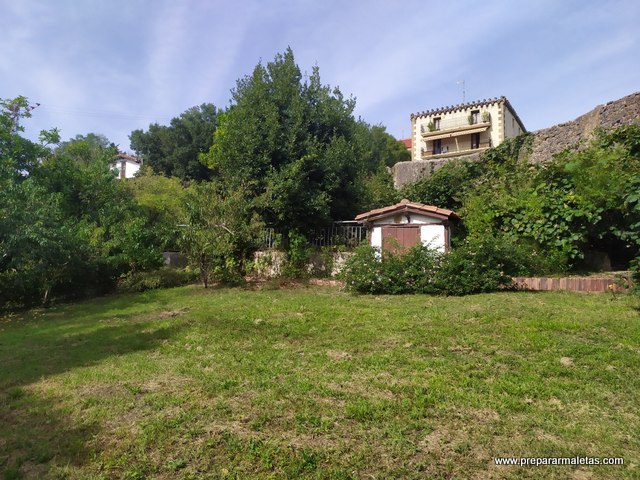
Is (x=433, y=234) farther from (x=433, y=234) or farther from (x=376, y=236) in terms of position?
(x=376, y=236)

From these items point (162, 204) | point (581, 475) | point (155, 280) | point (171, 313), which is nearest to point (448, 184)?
point (171, 313)

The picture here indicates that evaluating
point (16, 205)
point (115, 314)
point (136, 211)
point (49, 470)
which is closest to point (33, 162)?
point (136, 211)

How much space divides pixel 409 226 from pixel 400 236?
331 mm

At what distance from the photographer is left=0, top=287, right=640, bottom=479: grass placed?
251cm

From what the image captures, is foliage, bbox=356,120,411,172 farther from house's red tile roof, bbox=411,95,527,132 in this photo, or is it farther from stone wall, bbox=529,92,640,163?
stone wall, bbox=529,92,640,163

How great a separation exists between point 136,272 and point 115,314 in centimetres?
407

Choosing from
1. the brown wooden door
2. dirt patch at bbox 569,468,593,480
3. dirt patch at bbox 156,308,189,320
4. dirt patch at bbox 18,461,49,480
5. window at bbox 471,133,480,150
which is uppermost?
window at bbox 471,133,480,150

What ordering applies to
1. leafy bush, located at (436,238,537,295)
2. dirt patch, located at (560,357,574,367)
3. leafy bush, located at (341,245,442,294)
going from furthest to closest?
1. leafy bush, located at (341,245,442,294)
2. leafy bush, located at (436,238,537,295)
3. dirt patch, located at (560,357,574,367)

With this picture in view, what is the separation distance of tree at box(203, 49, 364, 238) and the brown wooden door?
2.29m

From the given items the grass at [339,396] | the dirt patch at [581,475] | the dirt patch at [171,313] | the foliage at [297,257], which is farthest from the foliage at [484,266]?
the dirt patch at [581,475]

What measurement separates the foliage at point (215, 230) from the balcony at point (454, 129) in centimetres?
2564

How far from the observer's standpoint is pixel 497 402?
10.2ft

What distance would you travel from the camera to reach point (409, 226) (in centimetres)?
966

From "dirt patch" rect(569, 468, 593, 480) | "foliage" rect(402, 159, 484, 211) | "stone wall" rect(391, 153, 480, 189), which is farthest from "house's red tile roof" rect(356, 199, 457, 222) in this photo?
"dirt patch" rect(569, 468, 593, 480)
